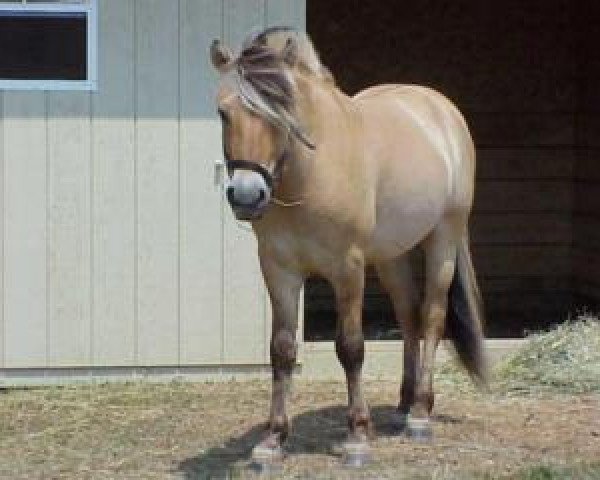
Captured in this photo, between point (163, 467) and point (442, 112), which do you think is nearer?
point (163, 467)

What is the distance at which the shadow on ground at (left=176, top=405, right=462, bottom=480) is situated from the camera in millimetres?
5301

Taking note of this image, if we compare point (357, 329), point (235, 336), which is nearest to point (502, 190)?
point (235, 336)

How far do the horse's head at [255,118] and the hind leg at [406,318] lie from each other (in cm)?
137

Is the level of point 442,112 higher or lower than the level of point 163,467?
higher

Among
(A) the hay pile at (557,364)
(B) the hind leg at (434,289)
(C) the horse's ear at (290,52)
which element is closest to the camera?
(C) the horse's ear at (290,52)

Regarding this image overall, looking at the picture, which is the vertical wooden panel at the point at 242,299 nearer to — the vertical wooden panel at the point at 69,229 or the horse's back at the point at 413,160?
the vertical wooden panel at the point at 69,229

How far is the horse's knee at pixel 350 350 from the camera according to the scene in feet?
17.3

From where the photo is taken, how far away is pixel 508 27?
9.84 metres

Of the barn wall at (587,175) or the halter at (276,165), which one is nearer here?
the halter at (276,165)

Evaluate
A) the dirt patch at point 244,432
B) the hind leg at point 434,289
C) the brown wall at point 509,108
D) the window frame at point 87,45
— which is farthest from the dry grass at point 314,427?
the brown wall at point 509,108

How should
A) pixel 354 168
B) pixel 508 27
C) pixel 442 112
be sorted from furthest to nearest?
pixel 508 27 < pixel 442 112 < pixel 354 168

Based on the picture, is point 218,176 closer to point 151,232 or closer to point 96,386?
point 151,232

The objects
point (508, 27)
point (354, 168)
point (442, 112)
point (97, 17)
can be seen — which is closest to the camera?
point (354, 168)

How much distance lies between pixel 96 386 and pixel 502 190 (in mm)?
4140
